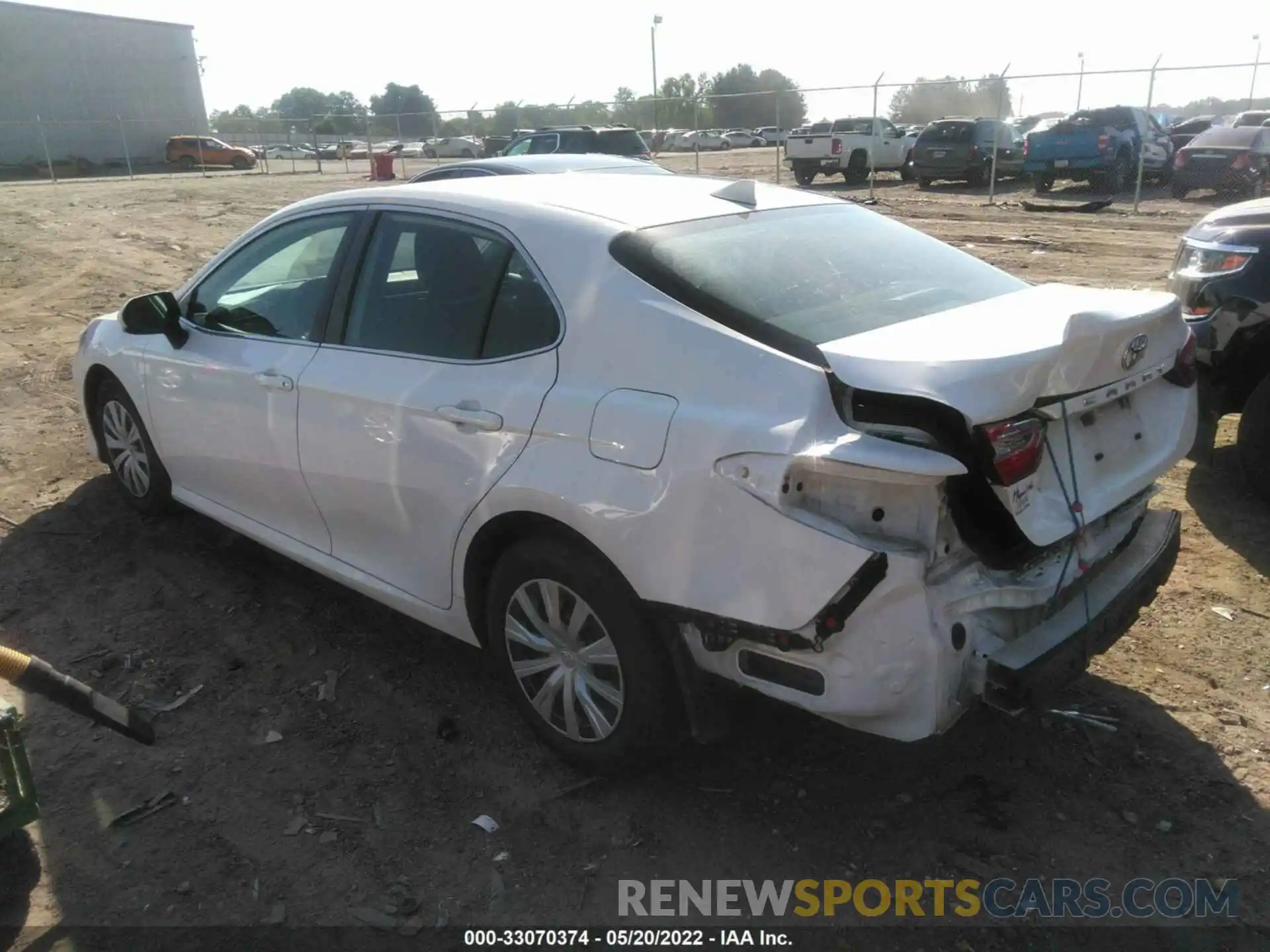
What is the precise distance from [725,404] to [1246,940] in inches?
72.7

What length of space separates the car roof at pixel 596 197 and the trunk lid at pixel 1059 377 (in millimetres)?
819

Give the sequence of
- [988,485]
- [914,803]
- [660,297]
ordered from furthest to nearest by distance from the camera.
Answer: [914,803], [660,297], [988,485]

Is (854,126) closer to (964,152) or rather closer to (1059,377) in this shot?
(964,152)

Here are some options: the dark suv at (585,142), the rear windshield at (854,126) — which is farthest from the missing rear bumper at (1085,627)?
the rear windshield at (854,126)

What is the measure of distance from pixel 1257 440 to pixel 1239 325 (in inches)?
21.3

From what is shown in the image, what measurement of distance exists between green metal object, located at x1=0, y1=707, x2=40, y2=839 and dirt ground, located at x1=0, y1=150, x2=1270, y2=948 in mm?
161

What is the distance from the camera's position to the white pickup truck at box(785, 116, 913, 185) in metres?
23.3

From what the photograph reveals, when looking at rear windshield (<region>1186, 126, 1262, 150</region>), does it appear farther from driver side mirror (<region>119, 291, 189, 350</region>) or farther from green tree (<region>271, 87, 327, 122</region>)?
green tree (<region>271, 87, 327, 122</region>)

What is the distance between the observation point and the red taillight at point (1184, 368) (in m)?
3.25

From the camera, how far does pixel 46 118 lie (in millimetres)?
43625

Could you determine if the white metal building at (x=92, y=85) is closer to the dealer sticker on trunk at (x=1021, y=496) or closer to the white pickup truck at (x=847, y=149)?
the white pickup truck at (x=847, y=149)

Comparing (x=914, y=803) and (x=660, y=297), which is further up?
(x=660, y=297)

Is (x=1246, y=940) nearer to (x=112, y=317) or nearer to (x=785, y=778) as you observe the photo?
(x=785, y=778)

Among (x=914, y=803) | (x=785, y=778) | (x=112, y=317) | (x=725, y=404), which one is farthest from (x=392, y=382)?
(x=112, y=317)
